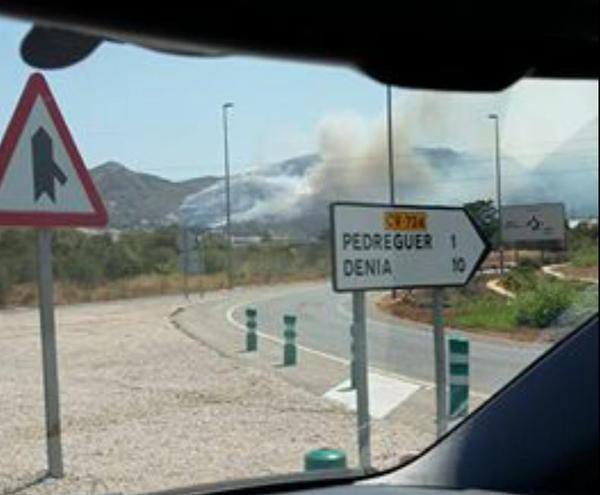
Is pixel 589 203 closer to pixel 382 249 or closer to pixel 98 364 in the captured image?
pixel 382 249

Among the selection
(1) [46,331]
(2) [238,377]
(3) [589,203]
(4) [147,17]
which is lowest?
(2) [238,377]

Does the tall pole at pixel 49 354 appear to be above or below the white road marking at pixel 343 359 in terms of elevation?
above

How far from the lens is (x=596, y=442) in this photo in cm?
311

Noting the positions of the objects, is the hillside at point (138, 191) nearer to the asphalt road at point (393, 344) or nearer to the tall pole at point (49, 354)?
the tall pole at point (49, 354)

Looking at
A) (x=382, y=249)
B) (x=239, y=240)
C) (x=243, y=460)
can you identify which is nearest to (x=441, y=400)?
(x=382, y=249)

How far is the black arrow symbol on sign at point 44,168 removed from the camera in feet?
25.1

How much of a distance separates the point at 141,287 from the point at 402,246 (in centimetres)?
3274

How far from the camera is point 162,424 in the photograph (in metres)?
10.5

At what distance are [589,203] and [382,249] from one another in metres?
3.82

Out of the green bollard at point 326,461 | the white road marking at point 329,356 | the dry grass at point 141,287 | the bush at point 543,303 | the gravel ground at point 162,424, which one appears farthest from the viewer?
the dry grass at point 141,287

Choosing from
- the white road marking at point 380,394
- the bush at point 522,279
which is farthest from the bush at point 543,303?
the white road marking at point 380,394

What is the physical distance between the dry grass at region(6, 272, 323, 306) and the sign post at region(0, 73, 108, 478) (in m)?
14.4

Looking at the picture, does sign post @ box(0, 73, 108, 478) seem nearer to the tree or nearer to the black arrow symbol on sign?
the black arrow symbol on sign

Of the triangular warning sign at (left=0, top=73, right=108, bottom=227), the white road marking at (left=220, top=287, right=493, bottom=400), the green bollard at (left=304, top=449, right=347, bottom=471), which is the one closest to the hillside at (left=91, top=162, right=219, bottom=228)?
the triangular warning sign at (left=0, top=73, right=108, bottom=227)
